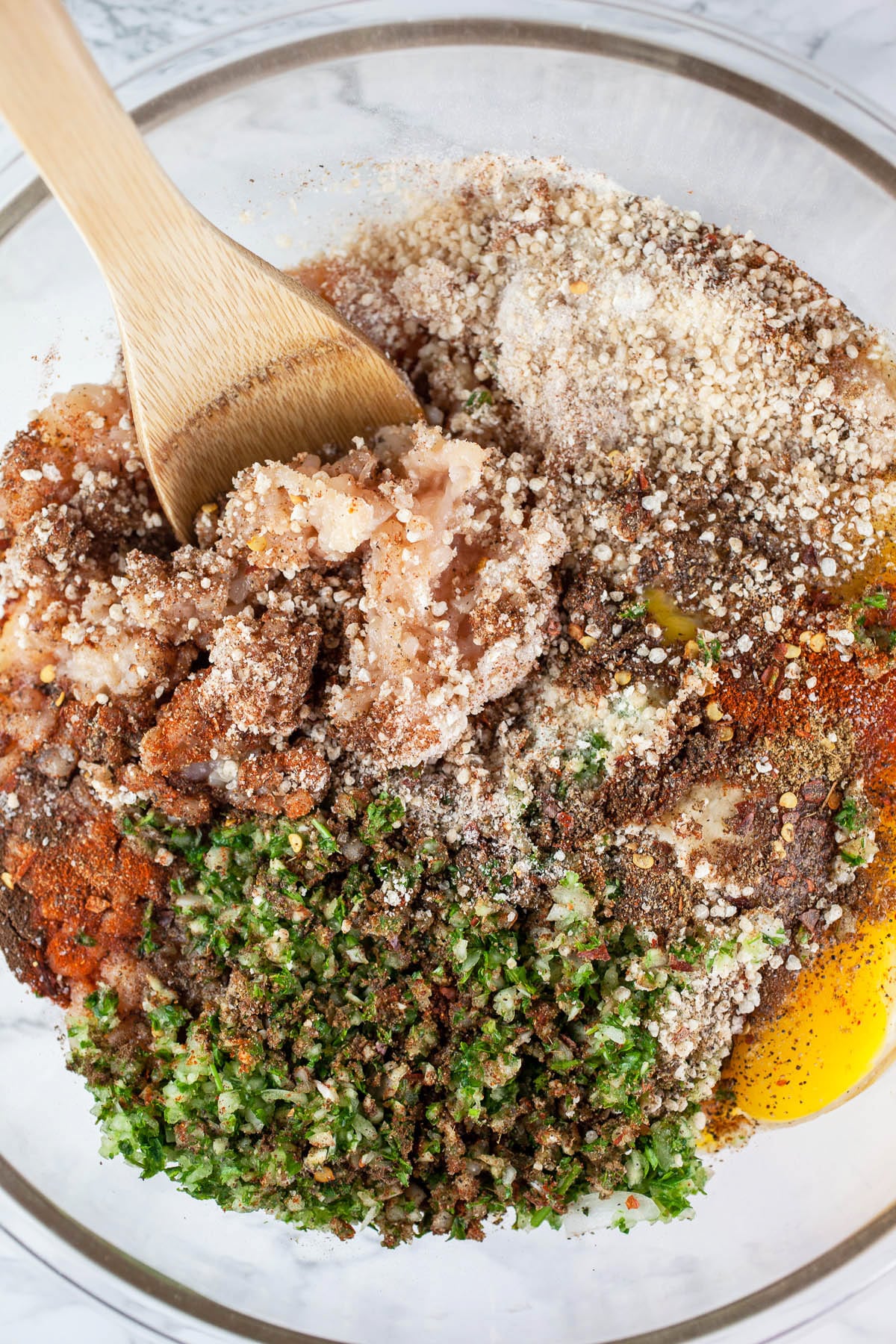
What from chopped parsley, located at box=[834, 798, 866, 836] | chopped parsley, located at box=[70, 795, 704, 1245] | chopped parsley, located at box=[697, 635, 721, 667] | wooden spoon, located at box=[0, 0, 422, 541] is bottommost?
chopped parsley, located at box=[70, 795, 704, 1245]

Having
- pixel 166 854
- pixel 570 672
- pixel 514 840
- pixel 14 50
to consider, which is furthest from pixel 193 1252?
pixel 14 50

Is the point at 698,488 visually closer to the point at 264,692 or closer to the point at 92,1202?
the point at 264,692

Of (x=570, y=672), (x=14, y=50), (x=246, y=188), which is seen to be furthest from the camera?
(x=246, y=188)

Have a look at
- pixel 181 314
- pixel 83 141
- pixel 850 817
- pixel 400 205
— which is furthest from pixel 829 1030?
pixel 83 141

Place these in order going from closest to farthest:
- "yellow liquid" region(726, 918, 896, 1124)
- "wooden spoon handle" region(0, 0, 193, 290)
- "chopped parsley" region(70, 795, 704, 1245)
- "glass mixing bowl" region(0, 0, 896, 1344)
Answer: "wooden spoon handle" region(0, 0, 193, 290) < "chopped parsley" region(70, 795, 704, 1245) < "yellow liquid" region(726, 918, 896, 1124) < "glass mixing bowl" region(0, 0, 896, 1344)

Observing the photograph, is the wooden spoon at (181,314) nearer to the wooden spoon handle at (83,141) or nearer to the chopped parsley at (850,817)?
the wooden spoon handle at (83,141)

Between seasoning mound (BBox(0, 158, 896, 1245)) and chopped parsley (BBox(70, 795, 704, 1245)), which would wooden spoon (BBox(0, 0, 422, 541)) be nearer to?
seasoning mound (BBox(0, 158, 896, 1245))

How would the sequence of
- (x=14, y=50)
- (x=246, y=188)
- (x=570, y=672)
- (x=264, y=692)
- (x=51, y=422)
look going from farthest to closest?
(x=246, y=188) → (x=51, y=422) → (x=570, y=672) → (x=264, y=692) → (x=14, y=50)

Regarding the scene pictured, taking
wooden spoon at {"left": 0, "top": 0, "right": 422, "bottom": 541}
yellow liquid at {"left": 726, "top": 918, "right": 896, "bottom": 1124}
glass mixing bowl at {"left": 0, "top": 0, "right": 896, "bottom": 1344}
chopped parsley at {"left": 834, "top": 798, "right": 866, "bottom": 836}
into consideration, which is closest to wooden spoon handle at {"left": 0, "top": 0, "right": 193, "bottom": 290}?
wooden spoon at {"left": 0, "top": 0, "right": 422, "bottom": 541}
